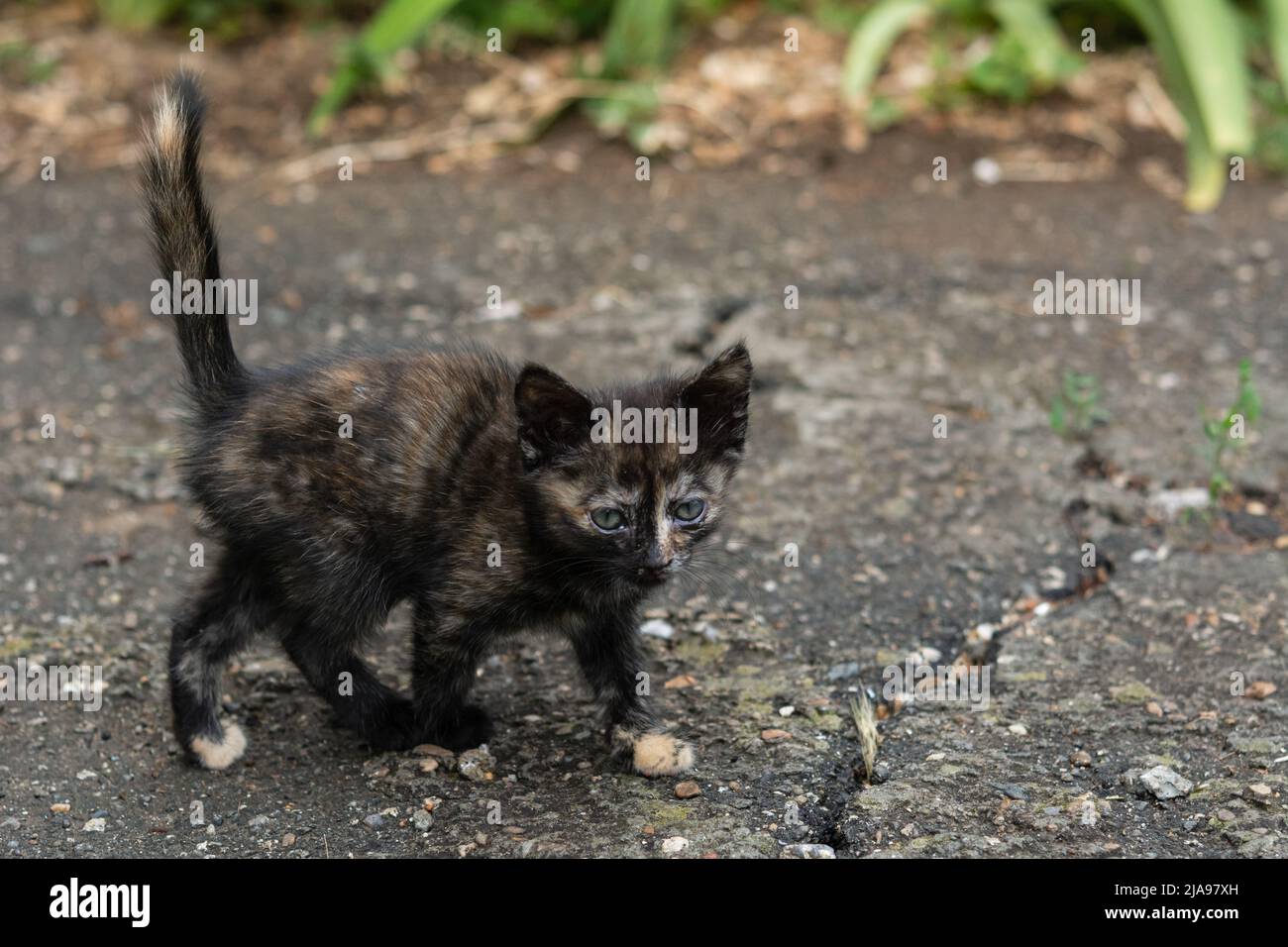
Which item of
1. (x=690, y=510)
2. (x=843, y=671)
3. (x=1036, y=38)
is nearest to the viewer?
(x=690, y=510)

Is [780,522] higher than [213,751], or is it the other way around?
[780,522]

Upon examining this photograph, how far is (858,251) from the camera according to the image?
22.7 ft

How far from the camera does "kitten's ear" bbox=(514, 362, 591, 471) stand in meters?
3.61

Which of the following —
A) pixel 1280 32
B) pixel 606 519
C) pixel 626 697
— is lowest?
pixel 626 697

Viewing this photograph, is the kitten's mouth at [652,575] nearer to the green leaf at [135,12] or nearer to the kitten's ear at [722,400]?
the kitten's ear at [722,400]

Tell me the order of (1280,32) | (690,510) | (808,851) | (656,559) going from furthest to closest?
(1280,32) → (690,510) → (656,559) → (808,851)

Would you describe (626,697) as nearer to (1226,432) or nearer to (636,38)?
(1226,432)

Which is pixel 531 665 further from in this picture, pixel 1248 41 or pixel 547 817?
pixel 1248 41

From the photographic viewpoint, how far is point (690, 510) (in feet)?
12.3

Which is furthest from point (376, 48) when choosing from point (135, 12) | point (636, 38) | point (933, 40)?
point (933, 40)

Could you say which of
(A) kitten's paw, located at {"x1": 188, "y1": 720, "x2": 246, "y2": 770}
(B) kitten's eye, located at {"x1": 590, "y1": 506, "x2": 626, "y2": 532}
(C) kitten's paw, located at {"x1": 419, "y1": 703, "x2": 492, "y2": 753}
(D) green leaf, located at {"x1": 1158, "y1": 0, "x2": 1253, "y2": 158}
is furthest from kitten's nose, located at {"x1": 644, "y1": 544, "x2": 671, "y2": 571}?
(D) green leaf, located at {"x1": 1158, "y1": 0, "x2": 1253, "y2": 158}

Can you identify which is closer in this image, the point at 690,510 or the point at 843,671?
the point at 690,510

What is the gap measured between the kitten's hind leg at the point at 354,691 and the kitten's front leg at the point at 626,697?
1.64ft

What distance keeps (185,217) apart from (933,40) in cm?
539
